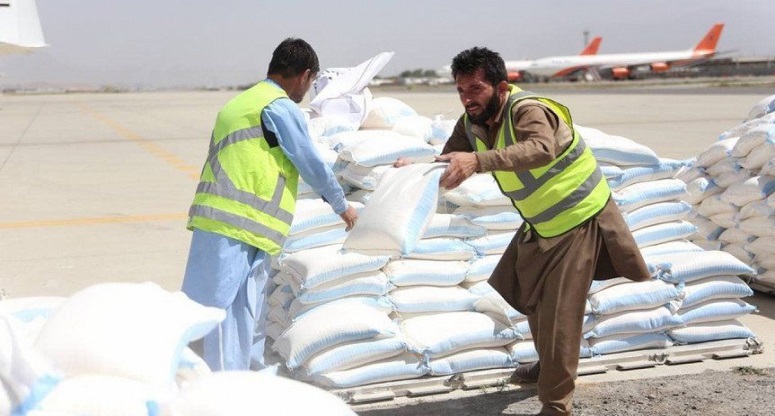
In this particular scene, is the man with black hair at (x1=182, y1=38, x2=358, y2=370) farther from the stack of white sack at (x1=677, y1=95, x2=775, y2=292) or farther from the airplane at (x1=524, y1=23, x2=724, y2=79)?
the airplane at (x1=524, y1=23, x2=724, y2=79)

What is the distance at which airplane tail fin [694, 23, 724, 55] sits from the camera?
78.6 metres

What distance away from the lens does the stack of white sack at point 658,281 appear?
15.3 ft

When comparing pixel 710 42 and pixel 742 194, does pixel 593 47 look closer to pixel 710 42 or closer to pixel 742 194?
pixel 710 42

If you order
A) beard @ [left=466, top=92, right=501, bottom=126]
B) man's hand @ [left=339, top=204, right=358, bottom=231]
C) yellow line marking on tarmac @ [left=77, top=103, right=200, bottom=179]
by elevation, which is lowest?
yellow line marking on tarmac @ [left=77, top=103, right=200, bottom=179]

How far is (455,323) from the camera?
4453 millimetres

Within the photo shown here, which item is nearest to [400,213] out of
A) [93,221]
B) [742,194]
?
[742,194]

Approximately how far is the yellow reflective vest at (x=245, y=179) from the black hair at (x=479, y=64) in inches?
28.6

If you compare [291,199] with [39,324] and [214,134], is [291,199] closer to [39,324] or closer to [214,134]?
[214,134]

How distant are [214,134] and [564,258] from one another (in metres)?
1.54

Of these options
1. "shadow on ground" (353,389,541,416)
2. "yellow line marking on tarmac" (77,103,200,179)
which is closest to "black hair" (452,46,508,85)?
"shadow on ground" (353,389,541,416)

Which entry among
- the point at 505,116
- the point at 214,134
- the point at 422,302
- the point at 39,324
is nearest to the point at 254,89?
the point at 214,134

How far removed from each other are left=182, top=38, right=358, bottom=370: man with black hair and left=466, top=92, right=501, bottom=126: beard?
644 millimetres

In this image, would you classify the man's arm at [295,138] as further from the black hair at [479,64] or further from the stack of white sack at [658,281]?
the stack of white sack at [658,281]

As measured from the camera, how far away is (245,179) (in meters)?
3.66
